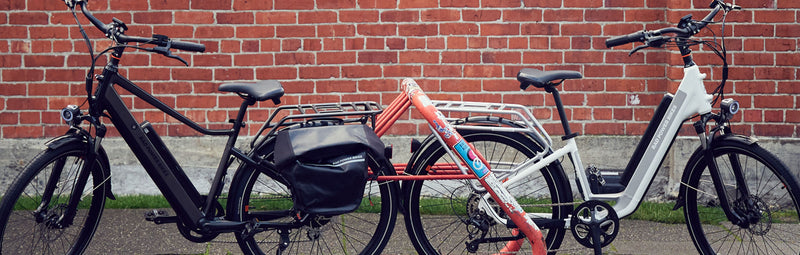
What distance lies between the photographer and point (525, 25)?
230 inches

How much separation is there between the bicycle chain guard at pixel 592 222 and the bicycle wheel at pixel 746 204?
1.42 feet

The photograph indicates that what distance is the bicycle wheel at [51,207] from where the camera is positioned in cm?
388

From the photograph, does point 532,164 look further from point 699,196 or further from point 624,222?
point 624,222

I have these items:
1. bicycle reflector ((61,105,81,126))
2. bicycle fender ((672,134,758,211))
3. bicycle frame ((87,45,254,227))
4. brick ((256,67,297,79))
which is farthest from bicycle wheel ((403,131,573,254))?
brick ((256,67,297,79))

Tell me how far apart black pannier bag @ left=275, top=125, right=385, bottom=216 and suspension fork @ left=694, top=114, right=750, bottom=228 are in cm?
155

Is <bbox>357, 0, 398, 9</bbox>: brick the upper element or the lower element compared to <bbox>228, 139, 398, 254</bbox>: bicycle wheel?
upper

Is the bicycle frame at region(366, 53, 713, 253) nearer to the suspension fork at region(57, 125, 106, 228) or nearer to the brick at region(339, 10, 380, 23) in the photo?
the suspension fork at region(57, 125, 106, 228)

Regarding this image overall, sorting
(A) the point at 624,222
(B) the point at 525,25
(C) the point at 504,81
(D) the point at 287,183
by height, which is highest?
(B) the point at 525,25

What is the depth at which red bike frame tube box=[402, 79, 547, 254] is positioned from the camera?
415 centimetres

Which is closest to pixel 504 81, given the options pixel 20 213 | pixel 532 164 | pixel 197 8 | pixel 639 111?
pixel 639 111

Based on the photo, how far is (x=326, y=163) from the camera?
3979 millimetres

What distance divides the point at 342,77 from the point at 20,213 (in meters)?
2.38

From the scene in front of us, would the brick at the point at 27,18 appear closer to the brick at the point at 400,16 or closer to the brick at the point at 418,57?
the brick at the point at 400,16

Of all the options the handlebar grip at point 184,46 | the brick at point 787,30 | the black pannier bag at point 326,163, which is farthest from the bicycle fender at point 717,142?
the handlebar grip at point 184,46
